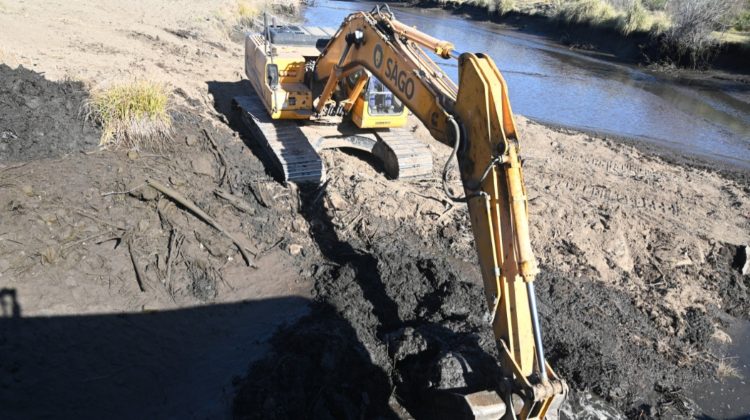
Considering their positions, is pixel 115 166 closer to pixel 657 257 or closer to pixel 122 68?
pixel 122 68

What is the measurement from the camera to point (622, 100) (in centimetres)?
1734

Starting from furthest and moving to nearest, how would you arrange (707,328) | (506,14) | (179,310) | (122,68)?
(506,14) → (122,68) → (707,328) → (179,310)

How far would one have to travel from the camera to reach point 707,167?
1166cm

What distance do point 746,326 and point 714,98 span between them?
1397 cm

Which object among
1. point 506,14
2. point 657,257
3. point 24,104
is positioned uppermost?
point 506,14

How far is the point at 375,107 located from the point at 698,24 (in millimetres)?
19233

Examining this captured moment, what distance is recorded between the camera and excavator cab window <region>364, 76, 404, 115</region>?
337 inches

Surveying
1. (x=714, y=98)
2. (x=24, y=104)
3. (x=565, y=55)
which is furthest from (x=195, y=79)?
(x=565, y=55)

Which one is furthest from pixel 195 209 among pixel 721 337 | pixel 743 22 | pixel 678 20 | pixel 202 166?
pixel 743 22

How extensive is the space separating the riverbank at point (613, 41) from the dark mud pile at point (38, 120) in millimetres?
22373

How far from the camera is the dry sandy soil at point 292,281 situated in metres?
5.12

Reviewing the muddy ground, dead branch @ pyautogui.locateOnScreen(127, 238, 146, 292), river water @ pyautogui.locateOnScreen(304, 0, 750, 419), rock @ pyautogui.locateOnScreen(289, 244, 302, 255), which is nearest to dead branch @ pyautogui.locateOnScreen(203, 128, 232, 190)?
the muddy ground

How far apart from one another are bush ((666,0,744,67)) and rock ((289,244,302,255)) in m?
21.3

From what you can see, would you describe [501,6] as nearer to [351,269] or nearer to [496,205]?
[351,269]
